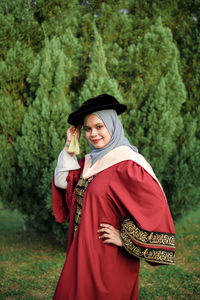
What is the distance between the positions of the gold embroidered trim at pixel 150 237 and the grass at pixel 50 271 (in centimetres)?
244

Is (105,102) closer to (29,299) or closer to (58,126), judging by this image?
(58,126)

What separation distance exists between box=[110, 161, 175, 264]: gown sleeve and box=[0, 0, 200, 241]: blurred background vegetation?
257cm

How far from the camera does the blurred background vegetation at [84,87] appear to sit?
4.34 metres

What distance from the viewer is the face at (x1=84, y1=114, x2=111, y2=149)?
2.00 metres

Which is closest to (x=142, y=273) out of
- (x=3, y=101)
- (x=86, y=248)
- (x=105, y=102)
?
(x=86, y=248)

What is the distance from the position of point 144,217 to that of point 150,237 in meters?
0.13

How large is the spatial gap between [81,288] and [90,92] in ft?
10.3

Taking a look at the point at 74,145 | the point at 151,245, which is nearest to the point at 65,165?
the point at 74,145

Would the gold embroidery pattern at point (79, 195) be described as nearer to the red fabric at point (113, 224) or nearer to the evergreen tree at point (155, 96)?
the red fabric at point (113, 224)

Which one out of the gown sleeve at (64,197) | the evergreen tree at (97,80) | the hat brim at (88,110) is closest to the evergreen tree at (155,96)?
the evergreen tree at (97,80)

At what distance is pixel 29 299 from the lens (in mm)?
3559

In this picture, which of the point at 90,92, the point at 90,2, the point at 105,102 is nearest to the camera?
the point at 105,102

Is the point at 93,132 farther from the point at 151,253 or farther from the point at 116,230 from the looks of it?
the point at 151,253

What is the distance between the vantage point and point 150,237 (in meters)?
1.63
